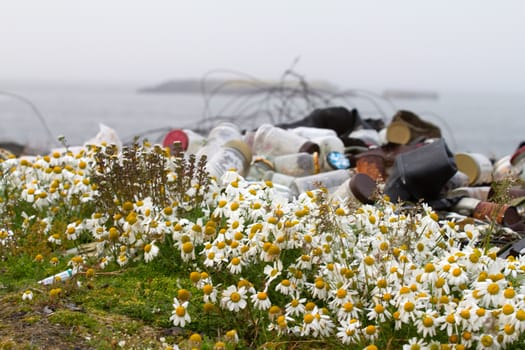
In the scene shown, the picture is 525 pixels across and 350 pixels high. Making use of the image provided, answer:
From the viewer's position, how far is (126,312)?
11.5 feet

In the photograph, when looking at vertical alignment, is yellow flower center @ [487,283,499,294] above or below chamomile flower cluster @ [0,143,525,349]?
above

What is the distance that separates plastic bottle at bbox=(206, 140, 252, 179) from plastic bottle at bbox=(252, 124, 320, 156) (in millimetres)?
759

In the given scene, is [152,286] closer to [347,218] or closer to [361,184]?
[347,218]

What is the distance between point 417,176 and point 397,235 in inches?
64.8

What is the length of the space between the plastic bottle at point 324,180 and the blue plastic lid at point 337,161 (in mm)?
271

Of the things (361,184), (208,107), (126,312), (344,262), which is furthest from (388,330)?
(208,107)

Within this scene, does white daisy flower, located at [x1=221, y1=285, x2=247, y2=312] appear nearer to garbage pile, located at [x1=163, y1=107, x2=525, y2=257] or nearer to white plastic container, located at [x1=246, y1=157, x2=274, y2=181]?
garbage pile, located at [x1=163, y1=107, x2=525, y2=257]

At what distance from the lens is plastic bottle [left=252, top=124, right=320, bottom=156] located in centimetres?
659

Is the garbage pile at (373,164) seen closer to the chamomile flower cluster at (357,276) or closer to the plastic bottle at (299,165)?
the plastic bottle at (299,165)

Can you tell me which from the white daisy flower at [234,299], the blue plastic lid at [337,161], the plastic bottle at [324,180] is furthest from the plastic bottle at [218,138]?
the white daisy flower at [234,299]

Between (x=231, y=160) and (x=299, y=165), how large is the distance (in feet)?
2.12

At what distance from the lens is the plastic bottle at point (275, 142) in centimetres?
659

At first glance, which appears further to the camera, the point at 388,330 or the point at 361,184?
the point at 361,184

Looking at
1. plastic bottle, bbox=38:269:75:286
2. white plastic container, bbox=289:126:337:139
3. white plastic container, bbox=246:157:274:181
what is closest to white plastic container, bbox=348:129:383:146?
white plastic container, bbox=289:126:337:139
